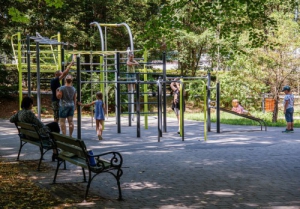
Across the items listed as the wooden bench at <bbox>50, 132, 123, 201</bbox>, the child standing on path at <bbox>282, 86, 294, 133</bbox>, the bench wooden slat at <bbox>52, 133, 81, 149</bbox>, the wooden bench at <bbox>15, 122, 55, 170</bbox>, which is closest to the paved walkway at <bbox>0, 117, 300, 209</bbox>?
the wooden bench at <bbox>50, 132, 123, 201</bbox>

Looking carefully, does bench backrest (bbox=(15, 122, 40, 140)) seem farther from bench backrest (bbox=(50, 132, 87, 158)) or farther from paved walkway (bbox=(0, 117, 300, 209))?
bench backrest (bbox=(50, 132, 87, 158))

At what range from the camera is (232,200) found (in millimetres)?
6074

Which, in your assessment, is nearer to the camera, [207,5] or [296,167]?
[296,167]

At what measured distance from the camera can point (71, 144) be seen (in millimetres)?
6613

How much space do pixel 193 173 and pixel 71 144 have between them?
2.37 m

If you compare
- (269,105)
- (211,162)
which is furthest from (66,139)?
(269,105)

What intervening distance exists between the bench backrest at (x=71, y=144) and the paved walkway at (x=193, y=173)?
56 cm

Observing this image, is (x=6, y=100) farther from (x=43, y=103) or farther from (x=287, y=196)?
(x=287, y=196)

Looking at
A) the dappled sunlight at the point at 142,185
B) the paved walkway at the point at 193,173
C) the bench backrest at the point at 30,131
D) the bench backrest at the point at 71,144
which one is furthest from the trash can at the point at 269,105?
the bench backrest at the point at 71,144

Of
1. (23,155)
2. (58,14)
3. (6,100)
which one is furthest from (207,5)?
(6,100)

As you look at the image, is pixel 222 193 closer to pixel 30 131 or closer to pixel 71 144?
pixel 71 144

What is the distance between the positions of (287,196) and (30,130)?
468cm

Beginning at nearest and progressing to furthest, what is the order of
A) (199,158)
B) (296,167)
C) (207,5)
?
(296,167) → (199,158) → (207,5)

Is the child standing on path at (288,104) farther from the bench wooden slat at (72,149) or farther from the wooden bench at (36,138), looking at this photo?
the bench wooden slat at (72,149)
